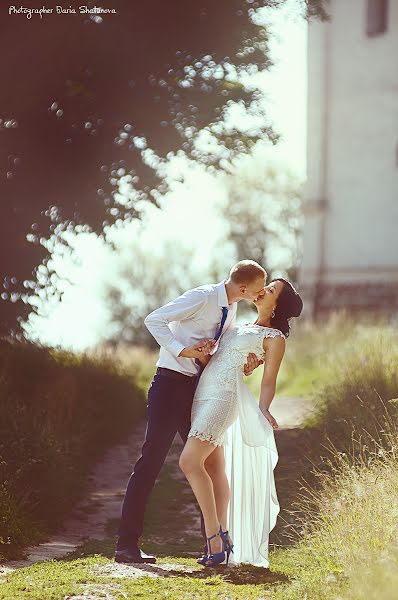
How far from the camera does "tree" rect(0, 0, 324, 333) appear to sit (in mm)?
13352

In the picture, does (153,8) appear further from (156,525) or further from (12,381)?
(156,525)

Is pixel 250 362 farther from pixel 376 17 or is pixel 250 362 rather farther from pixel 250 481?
pixel 376 17

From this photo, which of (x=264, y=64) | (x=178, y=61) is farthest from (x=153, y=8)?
(x=264, y=64)

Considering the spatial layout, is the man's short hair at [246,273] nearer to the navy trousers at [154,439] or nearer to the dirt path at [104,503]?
the navy trousers at [154,439]

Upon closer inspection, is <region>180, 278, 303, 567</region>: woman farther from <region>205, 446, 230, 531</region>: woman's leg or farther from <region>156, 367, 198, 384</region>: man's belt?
<region>156, 367, 198, 384</region>: man's belt

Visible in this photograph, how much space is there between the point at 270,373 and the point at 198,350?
0.53 meters

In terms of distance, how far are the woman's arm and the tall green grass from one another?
2.47m

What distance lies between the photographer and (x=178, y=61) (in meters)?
14.4

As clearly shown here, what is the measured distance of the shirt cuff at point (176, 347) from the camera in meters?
7.45

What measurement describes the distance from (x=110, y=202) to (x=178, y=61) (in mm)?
2478

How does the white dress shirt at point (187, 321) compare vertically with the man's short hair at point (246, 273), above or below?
below

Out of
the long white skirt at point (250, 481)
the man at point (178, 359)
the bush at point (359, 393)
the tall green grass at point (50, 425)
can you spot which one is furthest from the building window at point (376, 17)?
the long white skirt at point (250, 481)

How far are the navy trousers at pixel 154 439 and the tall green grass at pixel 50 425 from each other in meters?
1.22

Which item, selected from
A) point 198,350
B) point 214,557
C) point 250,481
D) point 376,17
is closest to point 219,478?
point 250,481
